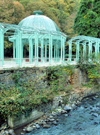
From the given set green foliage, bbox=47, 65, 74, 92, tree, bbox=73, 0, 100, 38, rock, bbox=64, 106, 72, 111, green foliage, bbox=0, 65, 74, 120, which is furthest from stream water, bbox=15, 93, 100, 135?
tree, bbox=73, 0, 100, 38

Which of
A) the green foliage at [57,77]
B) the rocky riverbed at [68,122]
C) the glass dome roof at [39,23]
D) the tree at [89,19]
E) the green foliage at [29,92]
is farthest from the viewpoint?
the tree at [89,19]

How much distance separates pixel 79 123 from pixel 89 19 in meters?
21.1

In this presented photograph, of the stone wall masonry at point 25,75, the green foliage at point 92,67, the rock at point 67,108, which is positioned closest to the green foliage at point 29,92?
the stone wall masonry at point 25,75

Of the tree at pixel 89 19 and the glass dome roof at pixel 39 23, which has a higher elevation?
the tree at pixel 89 19

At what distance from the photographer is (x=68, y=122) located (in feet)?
34.3

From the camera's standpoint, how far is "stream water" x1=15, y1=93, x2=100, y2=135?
9.14 meters

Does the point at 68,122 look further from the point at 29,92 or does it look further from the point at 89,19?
the point at 89,19

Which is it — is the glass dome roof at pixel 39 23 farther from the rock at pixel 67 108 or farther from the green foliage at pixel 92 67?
the rock at pixel 67 108

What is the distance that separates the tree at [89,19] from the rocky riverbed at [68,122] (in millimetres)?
16705

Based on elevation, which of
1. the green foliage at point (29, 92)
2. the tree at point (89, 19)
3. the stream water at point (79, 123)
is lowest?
the stream water at point (79, 123)

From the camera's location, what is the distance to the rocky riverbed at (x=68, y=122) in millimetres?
9125

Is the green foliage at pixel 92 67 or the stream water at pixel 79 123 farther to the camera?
the green foliage at pixel 92 67

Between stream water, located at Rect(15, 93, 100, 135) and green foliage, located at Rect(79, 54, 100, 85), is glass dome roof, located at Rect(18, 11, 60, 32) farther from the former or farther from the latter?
stream water, located at Rect(15, 93, 100, 135)

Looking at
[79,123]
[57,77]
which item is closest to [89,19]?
[57,77]
